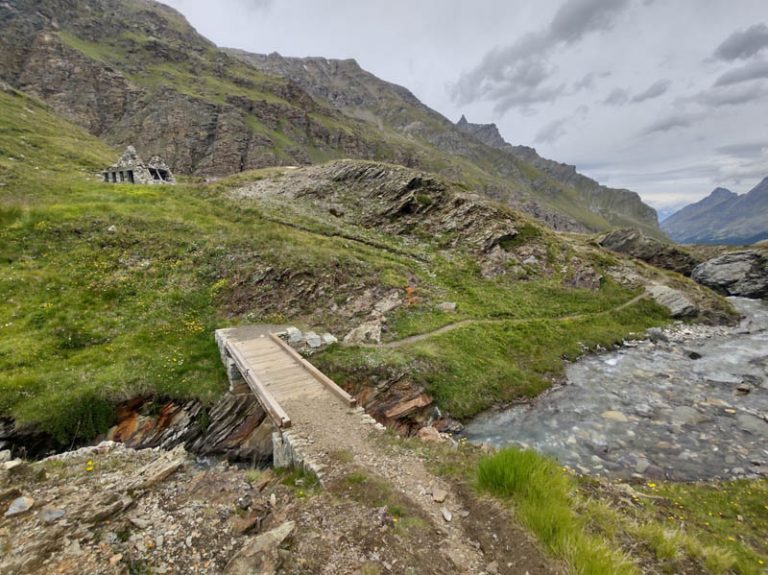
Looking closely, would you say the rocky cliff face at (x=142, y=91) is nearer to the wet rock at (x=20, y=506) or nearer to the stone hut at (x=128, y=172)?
the stone hut at (x=128, y=172)

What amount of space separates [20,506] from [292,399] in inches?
326

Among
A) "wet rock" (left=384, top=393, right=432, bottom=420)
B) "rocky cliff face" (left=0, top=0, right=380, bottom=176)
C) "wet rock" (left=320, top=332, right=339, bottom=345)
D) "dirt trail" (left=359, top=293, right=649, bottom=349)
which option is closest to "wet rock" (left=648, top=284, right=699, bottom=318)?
"dirt trail" (left=359, top=293, right=649, bottom=349)

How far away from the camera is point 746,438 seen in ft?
56.6

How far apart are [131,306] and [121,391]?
362 inches

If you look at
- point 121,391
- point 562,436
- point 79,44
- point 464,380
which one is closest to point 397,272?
point 464,380

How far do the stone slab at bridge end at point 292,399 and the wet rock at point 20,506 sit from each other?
650 centimetres

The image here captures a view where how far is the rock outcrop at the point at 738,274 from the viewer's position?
58.7 meters

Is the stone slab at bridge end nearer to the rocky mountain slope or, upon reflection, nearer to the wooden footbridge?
the wooden footbridge

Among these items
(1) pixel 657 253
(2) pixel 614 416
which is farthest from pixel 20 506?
(1) pixel 657 253

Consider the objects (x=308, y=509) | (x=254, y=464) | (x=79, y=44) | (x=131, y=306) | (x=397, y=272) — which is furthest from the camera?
(x=79, y=44)

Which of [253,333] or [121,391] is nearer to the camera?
[121,391]

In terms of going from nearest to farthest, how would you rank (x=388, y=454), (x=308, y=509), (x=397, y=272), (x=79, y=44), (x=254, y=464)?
1. (x=308, y=509)
2. (x=388, y=454)
3. (x=254, y=464)
4. (x=397, y=272)
5. (x=79, y=44)

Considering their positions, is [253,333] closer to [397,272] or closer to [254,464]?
[254,464]

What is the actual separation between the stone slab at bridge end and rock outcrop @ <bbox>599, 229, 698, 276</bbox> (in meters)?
77.2
